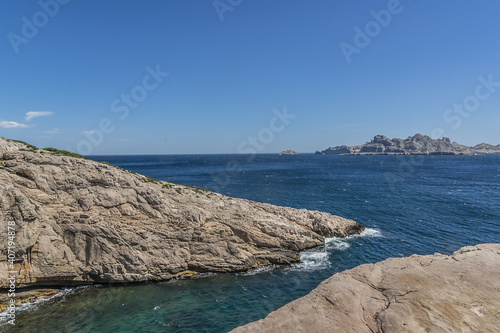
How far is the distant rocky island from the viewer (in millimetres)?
21016

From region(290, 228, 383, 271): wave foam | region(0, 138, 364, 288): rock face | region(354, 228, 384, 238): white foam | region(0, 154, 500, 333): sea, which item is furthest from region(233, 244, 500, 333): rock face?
region(354, 228, 384, 238): white foam

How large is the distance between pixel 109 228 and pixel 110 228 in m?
0.08

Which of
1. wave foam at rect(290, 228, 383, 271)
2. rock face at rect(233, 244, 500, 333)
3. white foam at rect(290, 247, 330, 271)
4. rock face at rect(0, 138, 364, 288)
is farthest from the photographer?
wave foam at rect(290, 228, 383, 271)

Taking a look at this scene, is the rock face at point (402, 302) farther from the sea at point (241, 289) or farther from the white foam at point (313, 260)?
the white foam at point (313, 260)

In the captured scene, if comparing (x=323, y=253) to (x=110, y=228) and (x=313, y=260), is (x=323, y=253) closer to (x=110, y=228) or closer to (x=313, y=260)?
(x=313, y=260)

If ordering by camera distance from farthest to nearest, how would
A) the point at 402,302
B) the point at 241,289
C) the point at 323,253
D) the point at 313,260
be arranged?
the point at 323,253
the point at 313,260
the point at 241,289
the point at 402,302

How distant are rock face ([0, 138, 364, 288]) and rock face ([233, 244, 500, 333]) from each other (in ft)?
45.9

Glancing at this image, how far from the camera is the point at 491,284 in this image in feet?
46.2

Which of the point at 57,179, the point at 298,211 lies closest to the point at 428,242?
the point at 298,211

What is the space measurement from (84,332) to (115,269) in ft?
19.6

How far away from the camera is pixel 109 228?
912 inches

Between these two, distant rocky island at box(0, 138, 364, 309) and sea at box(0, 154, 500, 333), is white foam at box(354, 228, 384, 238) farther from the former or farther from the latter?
distant rocky island at box(0, 138, 364, 309)

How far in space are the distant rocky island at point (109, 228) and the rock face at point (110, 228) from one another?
0.08m

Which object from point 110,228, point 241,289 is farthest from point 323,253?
point 110,228
